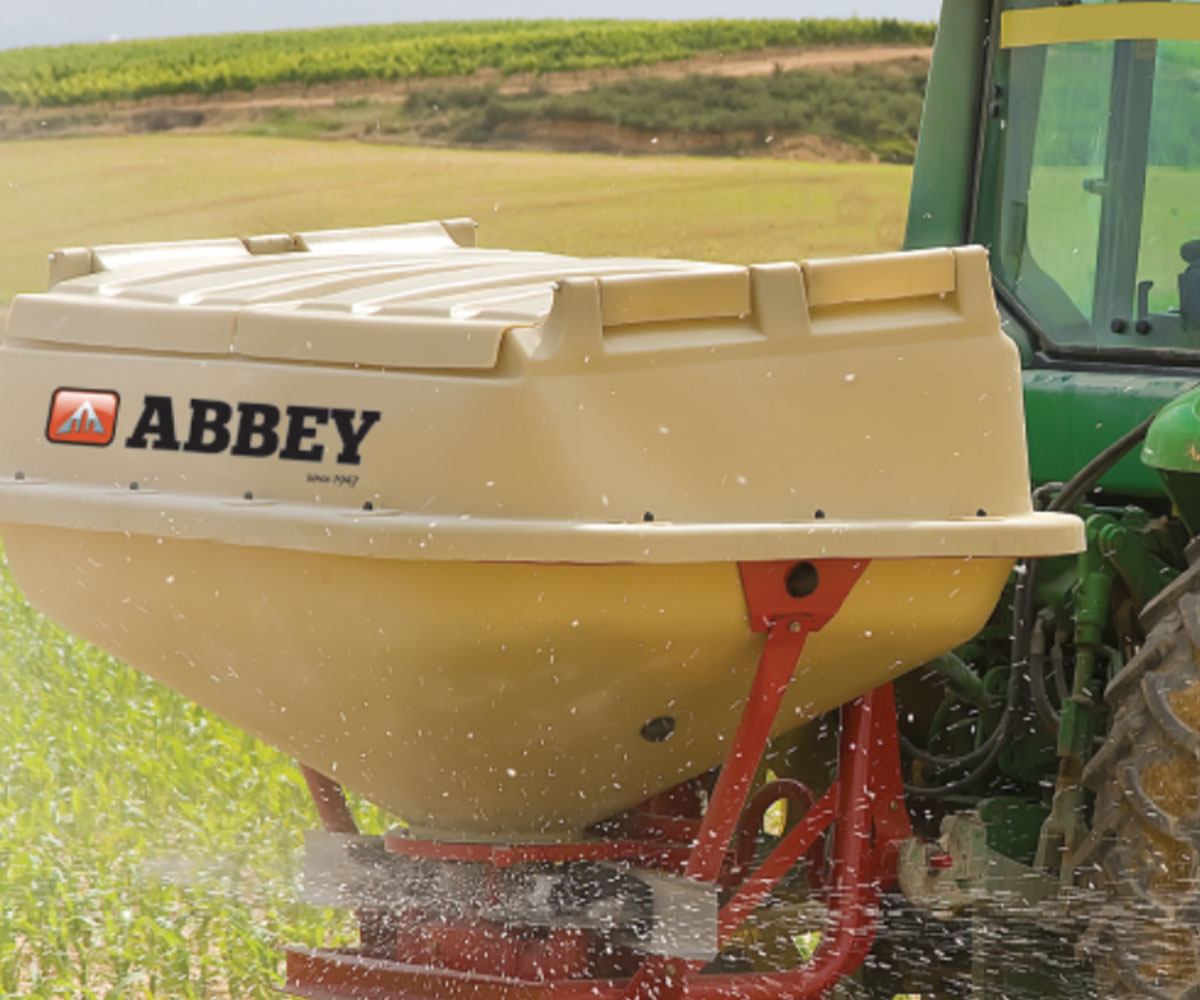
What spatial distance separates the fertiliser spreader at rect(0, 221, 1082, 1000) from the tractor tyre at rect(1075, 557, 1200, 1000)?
26 cm

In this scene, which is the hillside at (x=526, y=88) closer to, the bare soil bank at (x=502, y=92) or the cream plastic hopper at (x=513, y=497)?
the bare soil bank at (x=502, y=92)

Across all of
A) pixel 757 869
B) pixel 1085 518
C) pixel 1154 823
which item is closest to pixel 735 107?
pixel 1085 518

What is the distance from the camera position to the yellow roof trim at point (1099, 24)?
3.92m

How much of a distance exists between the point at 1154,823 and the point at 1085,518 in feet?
2.51

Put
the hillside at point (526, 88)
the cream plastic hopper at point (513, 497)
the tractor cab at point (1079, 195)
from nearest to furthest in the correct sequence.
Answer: the cream plastic hopper at point (513, 497), the tractor cab at point (1079, 195), the hillside at point (526, 88)

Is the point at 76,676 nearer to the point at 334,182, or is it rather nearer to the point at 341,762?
the point at 341,762

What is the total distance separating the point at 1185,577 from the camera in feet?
10.9

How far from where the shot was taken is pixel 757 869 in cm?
351

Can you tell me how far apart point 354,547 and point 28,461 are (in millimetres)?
755

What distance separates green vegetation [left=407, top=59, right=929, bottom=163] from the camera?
27.1 meters

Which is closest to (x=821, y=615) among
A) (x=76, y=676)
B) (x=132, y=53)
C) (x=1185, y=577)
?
(x=1185, y=577)

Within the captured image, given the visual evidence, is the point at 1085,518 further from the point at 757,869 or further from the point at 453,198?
the point at 453,198

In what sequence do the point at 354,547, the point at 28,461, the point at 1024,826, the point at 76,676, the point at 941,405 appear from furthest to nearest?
the point at 76,676, the point at 1024,826, the point at 28,461, the point at 941,405, the point at 354,547

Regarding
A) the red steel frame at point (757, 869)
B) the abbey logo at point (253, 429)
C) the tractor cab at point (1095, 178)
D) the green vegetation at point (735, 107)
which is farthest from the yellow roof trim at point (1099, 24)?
the green vegetation at point (735, 107)
